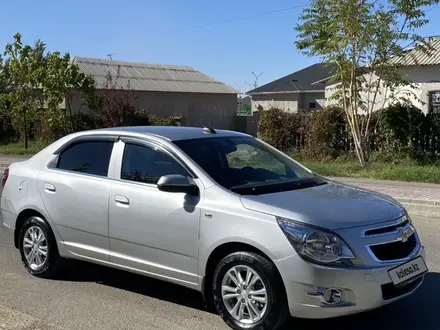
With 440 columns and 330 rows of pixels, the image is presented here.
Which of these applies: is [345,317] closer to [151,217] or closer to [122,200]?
[151,217]

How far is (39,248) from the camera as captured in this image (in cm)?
629

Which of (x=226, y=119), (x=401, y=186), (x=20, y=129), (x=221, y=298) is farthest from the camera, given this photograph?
→ (x=226, y=119)

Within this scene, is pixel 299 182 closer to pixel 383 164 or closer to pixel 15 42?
pixel 383 164

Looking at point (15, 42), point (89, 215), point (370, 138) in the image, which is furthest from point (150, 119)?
point (89, 215)

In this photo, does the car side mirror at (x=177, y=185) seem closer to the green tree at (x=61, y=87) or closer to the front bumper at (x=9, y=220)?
the front bumper at (x=9, y=220)

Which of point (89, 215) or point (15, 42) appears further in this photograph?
point (15, 42)

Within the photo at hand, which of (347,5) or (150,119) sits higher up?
(347,5)

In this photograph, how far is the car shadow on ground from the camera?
489cm

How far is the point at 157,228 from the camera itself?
5.11 metres

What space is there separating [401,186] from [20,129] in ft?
73.2

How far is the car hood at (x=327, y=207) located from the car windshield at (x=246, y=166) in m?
0.20

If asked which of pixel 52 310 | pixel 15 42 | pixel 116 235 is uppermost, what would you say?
pixel 15 42

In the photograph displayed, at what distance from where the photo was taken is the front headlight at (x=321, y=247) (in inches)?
169

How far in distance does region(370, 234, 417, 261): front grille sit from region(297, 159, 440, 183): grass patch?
981 cm
